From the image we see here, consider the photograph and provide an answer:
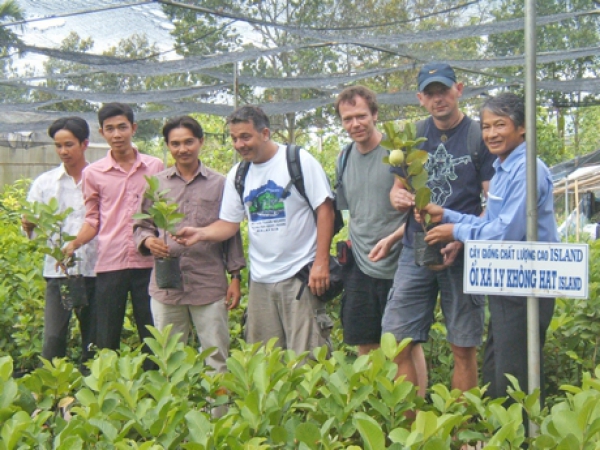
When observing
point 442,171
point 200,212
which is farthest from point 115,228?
point 442,171

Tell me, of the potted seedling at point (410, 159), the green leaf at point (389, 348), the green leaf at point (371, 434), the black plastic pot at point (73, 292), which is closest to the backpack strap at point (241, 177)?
the black plastic pot at point (73, 292)

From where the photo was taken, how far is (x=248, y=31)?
9117 mm

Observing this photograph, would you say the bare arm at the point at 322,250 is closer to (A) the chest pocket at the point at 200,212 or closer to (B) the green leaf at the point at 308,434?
(A) the chest pocket at the point at 200,212

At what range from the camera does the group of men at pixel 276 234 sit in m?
3.57

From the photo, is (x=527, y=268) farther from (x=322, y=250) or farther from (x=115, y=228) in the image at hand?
(x=115, y=228)

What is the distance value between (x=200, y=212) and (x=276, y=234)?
51 centimetres

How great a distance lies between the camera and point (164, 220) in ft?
12.5

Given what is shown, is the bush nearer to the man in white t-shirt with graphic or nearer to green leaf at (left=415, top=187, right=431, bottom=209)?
green leaf at (left=415, top=187, right=431, bottom=209)

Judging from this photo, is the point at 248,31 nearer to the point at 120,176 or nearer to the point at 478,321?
the point at 120,176

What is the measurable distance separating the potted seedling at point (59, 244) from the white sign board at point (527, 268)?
8.10ft

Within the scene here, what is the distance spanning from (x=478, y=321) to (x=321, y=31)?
18.2 feet

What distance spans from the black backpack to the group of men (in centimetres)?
2

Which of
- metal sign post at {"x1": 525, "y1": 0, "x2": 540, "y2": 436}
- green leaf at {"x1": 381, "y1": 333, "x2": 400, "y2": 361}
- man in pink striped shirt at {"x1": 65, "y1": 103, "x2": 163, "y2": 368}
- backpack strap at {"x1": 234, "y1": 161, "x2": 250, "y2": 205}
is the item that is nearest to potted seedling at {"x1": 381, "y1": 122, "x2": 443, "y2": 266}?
metal sign post at {"x1": 525, "y1": 0, "x2": 540, "y2": 436}

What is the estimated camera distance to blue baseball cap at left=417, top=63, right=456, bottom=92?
11.6 ft
